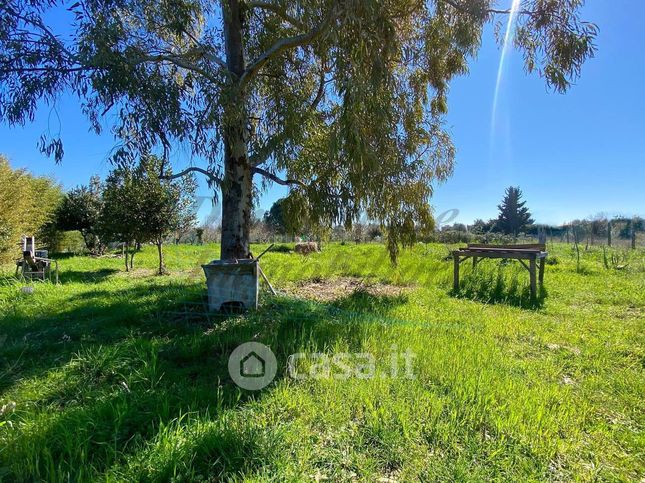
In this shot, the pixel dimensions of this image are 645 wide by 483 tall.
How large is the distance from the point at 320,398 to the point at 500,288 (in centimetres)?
521

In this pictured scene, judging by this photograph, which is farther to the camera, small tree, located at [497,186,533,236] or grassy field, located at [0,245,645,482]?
small tree, located at [497,186,533,236]

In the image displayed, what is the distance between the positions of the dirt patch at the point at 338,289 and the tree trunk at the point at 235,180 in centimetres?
160

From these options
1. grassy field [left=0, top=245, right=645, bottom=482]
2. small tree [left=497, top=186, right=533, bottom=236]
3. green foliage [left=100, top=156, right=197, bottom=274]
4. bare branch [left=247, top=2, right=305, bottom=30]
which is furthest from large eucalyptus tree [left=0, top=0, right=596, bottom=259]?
small tree [left=497, top=186, right=533, bottom=236]

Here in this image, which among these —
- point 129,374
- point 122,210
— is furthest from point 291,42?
point 122,210

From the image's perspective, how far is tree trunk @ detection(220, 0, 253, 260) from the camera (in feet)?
14.8

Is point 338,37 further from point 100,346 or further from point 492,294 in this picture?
point 492,294

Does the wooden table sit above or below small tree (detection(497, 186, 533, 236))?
below

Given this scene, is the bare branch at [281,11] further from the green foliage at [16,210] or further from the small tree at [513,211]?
the small tree at [513,211]

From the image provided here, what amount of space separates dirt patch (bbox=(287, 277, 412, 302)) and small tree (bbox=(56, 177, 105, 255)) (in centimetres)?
1349

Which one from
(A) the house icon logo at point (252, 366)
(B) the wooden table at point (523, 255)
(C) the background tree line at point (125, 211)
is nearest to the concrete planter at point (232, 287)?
(A) the house icon logo at point (252, 366)

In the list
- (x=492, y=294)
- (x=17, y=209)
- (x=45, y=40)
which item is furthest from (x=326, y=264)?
(x=17, y=209)

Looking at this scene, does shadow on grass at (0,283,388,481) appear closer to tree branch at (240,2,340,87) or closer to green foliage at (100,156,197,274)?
tree branch at (240,2,340,87)

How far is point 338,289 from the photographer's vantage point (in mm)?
6484

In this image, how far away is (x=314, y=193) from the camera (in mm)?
4906
